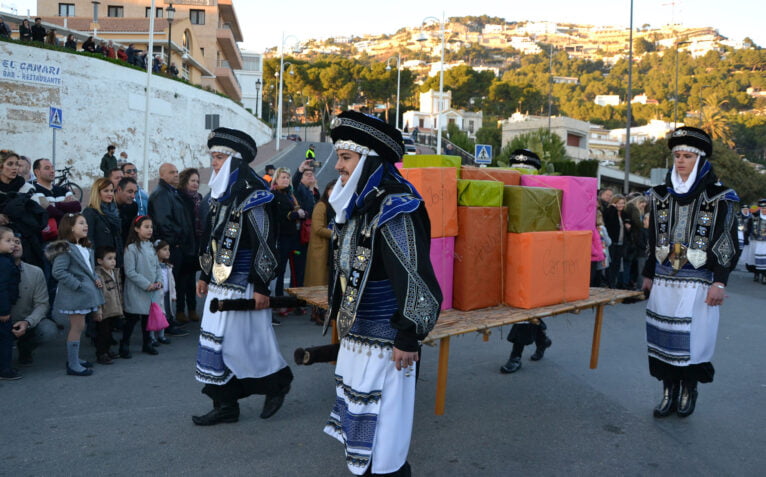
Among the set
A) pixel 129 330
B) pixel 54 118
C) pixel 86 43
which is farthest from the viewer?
pixel 86 43

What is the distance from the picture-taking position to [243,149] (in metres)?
4.93

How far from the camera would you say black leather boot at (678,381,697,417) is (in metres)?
5.35

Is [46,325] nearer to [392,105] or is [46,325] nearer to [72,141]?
[72,141]

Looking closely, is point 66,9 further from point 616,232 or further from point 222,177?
point 222,177

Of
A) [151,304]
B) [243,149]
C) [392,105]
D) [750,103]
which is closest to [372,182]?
[243,149]

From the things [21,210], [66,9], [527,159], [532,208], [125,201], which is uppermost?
[66,9]

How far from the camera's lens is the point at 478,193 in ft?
16.7

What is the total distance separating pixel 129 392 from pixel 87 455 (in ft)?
4.46

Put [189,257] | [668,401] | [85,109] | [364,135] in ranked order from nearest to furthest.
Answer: [364,135]
[668,401]
[189,257]
[85,109]

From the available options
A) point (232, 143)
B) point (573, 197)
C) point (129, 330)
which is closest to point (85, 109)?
point (129, 330)

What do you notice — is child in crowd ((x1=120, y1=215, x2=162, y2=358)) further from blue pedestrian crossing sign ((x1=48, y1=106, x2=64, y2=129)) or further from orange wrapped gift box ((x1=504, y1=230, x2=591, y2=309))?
blue pedestrian crossing sign ((x1=48, y1=106, x2=64, y2=129))

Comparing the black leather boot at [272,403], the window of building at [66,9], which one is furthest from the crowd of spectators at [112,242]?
the window of building at [66,9]

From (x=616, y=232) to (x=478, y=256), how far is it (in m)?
7.75

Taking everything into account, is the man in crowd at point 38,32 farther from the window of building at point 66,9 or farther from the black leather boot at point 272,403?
the window of building at point 66,9
